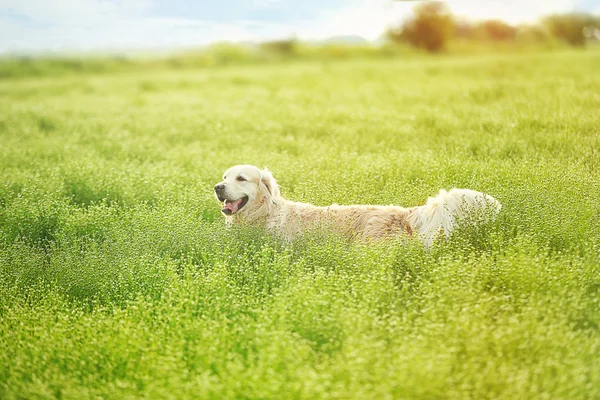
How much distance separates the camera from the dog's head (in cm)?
656

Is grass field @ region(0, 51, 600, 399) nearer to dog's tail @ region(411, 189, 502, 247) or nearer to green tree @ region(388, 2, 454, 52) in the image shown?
dog's tail @ region(411, 189, 502, 247)

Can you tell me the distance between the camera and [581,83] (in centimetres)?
1388

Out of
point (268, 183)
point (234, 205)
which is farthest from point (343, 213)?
point (234, 205)

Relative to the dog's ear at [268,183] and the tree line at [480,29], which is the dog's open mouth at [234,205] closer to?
the dog's ear at [268,183]

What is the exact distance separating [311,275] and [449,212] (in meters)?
1.59

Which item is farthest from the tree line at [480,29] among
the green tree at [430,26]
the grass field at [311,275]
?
the grass field at [311,275]

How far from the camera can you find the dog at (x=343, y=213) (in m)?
5.62

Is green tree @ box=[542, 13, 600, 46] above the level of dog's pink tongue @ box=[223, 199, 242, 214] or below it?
above

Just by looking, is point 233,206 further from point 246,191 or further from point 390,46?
point 390,46

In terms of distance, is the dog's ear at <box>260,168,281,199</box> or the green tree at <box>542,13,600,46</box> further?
the green tree at <box>542,13,600,46</box>

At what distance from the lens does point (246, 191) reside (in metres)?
6.57

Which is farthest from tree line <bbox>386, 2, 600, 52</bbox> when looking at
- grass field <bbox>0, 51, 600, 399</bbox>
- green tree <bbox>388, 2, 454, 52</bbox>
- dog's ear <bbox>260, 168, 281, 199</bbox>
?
dog's ear <bbox>260, 168, 281, 199</bbox>

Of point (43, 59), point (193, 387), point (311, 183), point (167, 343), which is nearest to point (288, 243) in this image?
point (311, 183)

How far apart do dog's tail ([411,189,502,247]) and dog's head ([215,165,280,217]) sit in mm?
1697
